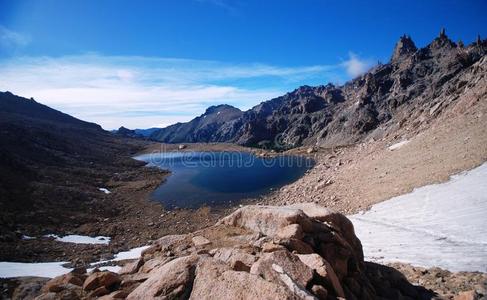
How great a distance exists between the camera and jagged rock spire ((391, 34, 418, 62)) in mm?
164125

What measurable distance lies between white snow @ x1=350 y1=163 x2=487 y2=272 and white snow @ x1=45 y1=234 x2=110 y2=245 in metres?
22.8

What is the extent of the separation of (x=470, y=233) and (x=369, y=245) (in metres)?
4.82

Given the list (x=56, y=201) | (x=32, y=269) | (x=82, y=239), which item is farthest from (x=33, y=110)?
(x=32, y=269)

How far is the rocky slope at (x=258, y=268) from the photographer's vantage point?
6836 mm

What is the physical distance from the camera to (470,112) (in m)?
33.2

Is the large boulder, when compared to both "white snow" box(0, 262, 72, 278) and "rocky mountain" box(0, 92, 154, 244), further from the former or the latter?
"rocky mountain" box(0, 92, 154, 244)

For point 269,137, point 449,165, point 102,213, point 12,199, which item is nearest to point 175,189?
point 102,213

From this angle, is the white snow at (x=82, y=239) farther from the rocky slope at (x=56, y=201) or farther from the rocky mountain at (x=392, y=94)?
the rocky mountain at (x=392, y=94)

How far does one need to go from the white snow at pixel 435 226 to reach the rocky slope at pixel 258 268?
3709 mm

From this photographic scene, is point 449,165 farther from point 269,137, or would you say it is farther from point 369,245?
point 269,137

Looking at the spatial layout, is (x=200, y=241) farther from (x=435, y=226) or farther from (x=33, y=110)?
(x=33, y=110)

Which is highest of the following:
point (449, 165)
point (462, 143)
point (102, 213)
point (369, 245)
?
point (462, 143)

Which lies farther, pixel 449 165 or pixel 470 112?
pixel 470 112

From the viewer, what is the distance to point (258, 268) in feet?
23.0
